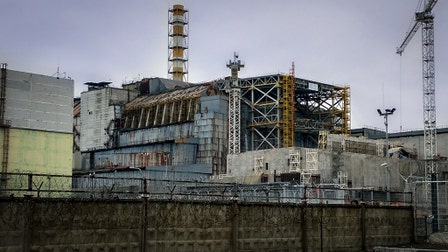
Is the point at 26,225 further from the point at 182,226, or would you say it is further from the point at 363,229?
the point at 363,229

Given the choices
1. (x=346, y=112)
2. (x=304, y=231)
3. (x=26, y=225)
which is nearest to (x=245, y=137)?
(x=346, y=112)

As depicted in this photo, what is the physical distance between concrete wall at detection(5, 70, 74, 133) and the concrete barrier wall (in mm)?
44758

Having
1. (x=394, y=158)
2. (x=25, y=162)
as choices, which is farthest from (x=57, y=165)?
(x=394, y=158)

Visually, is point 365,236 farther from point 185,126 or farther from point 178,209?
point 185,126

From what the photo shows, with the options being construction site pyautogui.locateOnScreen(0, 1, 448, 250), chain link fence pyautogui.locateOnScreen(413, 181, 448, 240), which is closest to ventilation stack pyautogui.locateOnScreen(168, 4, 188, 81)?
construction site pyautogui.locateOnScreen(0, 1, 448, 250)

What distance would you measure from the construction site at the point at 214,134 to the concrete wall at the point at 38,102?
13 cm

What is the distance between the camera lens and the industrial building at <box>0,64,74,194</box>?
254ft

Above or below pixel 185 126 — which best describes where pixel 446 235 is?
below

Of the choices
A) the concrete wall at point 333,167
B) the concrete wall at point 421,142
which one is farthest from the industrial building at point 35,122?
the concrete wall at point 421,142

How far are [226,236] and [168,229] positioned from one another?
4.62m

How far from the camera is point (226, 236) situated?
4088 centimetres

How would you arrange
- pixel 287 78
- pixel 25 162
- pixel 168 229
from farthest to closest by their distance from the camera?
pixel 287 78 → pixel 25 162 → pixel 168 229

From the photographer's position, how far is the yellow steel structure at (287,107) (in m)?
111

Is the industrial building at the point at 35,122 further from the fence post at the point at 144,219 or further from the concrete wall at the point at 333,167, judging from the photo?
the fence post at the point at 144,219
